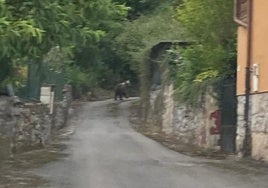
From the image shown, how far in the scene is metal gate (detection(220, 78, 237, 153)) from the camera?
1836cm

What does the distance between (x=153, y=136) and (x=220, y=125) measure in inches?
225

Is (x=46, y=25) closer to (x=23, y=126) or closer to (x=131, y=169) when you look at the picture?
(x=131, y=169)

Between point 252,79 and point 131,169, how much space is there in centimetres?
443

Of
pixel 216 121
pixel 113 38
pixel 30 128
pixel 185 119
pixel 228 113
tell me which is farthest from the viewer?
pixel 113 38

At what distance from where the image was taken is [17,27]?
8.54 metres

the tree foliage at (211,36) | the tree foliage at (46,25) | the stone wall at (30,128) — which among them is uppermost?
the tree foliage at (211,36)

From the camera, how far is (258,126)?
1558cm

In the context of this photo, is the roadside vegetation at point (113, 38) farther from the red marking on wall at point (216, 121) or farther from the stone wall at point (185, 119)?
the red marking on wall at point (216, 121)

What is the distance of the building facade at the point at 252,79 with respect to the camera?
1524cm

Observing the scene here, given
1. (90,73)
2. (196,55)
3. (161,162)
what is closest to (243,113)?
(161,162)

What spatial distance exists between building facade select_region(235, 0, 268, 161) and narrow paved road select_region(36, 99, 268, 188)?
4.41 ft

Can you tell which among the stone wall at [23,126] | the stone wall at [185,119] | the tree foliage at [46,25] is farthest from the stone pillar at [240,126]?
the tree foliage at [46,25]

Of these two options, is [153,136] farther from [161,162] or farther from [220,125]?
[161,162]

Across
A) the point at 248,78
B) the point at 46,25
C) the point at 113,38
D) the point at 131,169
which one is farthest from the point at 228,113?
the point at 113,38
